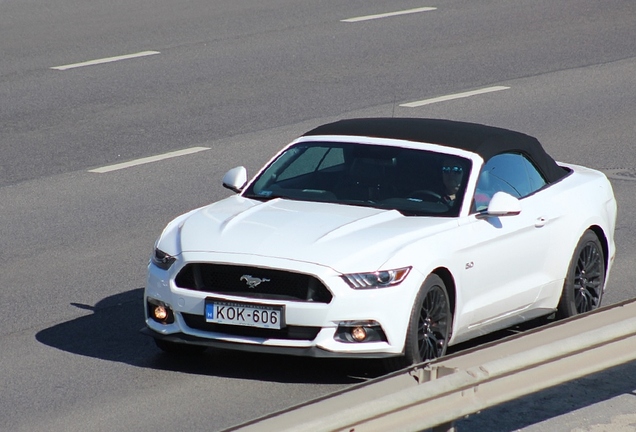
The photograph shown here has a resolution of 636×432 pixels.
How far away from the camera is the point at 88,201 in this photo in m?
12.2

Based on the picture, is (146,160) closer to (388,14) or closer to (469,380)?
(469,380)

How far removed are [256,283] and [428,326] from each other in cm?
106

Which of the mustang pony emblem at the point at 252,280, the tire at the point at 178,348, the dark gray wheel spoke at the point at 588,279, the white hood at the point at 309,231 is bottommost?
the tire at the point at 178,348

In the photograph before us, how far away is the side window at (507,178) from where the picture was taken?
8.58 meters

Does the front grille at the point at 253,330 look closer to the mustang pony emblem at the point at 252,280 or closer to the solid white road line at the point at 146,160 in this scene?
the mustang pony emblem at the point at 252,280

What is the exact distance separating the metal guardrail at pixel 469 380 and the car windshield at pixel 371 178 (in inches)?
81.6

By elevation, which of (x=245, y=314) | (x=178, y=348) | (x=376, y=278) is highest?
(x=376, y=278)

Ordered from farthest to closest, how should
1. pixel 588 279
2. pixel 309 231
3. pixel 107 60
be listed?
pixel 107 60, pixel 588 279, pixel 309 231

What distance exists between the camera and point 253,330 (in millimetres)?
7496

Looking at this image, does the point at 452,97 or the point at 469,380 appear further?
the point at 452,97

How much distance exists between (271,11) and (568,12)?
5034 mm

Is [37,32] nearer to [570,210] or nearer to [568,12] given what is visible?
[568,12]

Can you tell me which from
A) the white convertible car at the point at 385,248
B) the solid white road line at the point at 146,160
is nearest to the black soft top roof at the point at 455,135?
the white convertible car at the point at 385,248

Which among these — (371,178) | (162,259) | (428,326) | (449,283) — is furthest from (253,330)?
(371,178)
